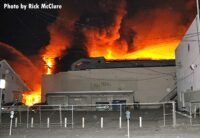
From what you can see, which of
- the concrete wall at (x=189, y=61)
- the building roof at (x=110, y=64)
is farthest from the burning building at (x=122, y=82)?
the concrete wall at (x=189, y=61)

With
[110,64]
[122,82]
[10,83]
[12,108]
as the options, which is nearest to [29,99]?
[10,83]

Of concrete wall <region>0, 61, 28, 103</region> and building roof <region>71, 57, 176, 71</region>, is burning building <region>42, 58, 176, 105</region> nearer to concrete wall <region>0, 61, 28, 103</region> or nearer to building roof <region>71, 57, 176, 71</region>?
building roof <region>71, 57, 176, 71</region>

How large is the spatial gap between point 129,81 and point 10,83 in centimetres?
2737

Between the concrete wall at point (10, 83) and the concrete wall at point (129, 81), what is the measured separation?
44.4 ft

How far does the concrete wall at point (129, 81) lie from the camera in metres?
68.1

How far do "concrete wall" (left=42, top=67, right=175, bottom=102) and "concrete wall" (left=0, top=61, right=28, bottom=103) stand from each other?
13533 millimetres

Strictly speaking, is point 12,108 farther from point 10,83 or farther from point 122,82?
point 122,82

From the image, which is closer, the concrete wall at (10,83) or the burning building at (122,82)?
the concrete wall at (10,83)

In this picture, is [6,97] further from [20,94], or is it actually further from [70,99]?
[70,99]

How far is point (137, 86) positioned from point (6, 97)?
98.8ft

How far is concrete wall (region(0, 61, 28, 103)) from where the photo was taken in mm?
53500

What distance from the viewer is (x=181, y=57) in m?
A: 43.7

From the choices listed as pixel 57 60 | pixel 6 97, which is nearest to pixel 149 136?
pixel 6 97

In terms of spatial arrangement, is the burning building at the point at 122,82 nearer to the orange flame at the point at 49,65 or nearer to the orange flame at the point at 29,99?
the orange flame at the point at 29,99
